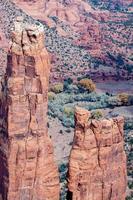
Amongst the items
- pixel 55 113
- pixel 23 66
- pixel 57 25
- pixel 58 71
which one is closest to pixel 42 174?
pixel 23 66

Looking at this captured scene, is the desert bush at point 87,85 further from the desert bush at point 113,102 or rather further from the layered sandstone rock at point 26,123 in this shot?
the layered sandstone rock at point 26,123

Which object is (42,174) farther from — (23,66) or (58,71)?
(58,71)

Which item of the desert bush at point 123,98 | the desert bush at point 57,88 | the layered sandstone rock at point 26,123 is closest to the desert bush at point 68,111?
the desert bush at point 123,98

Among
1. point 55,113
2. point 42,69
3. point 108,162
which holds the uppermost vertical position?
point 42,69

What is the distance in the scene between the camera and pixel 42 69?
43188mm

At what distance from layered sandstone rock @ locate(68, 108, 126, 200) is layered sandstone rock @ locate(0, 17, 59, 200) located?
175cm

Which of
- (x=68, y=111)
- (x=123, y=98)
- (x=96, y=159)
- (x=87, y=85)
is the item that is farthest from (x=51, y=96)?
(x=96, y=159)

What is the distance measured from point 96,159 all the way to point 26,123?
200 inches

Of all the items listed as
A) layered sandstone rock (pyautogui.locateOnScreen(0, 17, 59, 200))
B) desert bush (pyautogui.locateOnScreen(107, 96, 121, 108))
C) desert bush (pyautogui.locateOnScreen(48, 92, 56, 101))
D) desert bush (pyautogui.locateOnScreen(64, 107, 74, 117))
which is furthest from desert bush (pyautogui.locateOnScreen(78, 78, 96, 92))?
layered sandstone rock (pyautogui.locateOnScreen(0, 17, 59, 200))

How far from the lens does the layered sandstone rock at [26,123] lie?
140 ft

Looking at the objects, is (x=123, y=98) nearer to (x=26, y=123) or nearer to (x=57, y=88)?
(x=57, y=88)

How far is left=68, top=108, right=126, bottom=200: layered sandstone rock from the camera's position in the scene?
43312 millimetres

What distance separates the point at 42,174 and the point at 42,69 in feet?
22.6

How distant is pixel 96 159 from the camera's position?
144 feet
